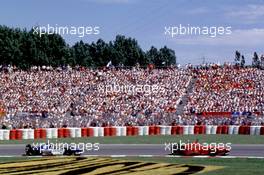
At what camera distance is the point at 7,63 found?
77750mm

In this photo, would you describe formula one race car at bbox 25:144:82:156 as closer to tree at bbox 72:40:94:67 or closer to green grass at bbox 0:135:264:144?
green grass at bbox 0:135:264:144

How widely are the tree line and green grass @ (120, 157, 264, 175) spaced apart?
2008 inches

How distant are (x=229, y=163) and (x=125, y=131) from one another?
1755 centimetres

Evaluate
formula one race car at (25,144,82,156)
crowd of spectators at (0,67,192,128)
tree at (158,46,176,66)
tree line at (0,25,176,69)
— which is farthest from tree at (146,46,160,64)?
formula one race car at (25,144,82,156)

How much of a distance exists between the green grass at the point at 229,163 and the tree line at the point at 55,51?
5099 cm

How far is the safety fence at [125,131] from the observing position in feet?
119

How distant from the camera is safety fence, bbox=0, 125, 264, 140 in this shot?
3638 centimetres

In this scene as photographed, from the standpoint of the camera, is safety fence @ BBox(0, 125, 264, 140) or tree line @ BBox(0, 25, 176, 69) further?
tree line @ BBox(0, 25, 176, 69)

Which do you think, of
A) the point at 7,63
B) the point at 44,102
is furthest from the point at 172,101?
the point at 7,63

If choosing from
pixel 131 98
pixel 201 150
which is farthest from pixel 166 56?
pixel 201 150

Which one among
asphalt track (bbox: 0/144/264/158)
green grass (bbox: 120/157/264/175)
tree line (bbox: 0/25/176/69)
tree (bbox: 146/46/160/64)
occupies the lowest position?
green grass (bbox: 120/157/264/175)

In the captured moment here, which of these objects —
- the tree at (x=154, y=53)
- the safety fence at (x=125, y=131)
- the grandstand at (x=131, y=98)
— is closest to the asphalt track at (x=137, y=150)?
the safety fence at (x=125, y=131)

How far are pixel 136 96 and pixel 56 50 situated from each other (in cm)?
4168

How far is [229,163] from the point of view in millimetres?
21703
